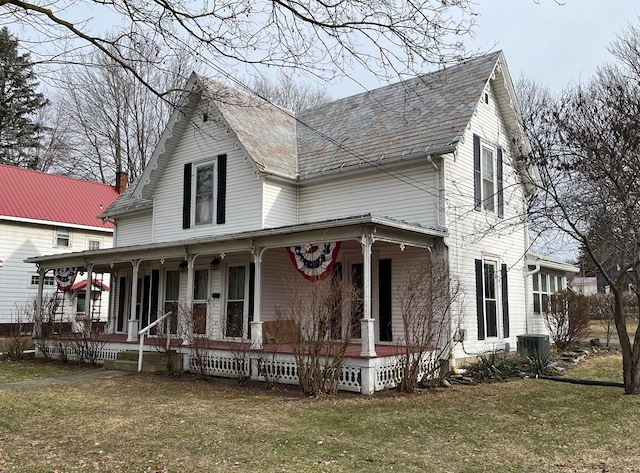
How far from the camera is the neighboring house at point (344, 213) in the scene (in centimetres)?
1219

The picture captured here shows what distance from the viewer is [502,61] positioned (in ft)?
49.4

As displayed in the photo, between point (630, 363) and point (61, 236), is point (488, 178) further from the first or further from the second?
point (61, 236)

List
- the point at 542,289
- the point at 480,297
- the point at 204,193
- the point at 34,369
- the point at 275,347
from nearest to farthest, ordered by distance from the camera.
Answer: the point at 275,347 → the point at 480,297 → the point at 34,369 → the point at 204,193 → the point at 542,289

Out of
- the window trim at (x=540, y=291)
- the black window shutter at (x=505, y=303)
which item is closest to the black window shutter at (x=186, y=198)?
the black window shutter at (x=505, y=303)

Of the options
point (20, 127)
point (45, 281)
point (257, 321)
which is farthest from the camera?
point (20, 127)

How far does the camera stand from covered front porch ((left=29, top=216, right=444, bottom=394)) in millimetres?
10547

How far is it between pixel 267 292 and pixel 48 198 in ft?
58.3

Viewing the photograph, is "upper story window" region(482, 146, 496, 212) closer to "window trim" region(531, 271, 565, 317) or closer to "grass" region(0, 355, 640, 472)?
"window trim" region(531, 271, 565, 317)

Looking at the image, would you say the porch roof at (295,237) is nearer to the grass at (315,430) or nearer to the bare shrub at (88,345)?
the bare shrub at (88,345)

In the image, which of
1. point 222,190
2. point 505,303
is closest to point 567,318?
point 505,303

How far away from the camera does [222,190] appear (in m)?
15.3

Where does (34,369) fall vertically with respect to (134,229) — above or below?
below

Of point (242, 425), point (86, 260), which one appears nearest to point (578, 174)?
point (242, 425)

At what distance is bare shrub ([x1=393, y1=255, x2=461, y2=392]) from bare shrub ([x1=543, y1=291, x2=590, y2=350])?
23.7 ft
